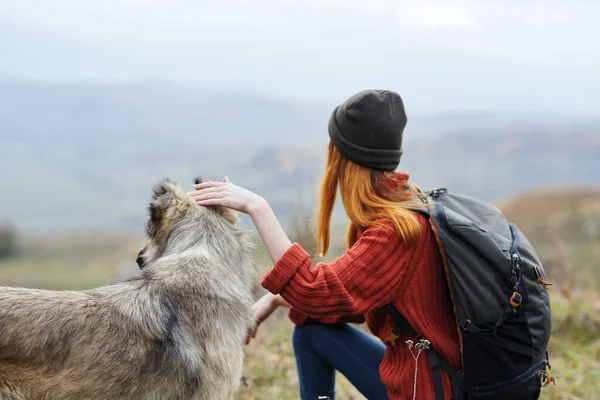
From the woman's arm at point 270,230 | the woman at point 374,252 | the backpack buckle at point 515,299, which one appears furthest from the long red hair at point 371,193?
the backpack buckle at point 515,299

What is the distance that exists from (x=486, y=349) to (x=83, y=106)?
73330 mm

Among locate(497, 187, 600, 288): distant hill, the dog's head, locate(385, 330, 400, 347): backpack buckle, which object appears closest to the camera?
locate(385, 330, 400, 347): backpack buckle

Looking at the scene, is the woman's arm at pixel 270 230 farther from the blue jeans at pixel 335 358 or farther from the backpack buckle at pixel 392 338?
the blue jeans at pixel 335 358

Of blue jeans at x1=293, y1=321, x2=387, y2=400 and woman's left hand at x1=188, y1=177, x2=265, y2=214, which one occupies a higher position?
woman's left hand at x1=188, y1=177, x2=265, y2=214

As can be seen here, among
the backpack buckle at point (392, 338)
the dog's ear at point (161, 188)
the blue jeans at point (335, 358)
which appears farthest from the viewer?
the blue jeans at point (335, 358)

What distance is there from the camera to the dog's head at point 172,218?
3.16 metres

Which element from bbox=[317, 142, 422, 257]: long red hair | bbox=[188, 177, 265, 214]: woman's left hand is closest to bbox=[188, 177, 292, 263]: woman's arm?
bbox=[188, 177, 265, 214]: woman's left hand

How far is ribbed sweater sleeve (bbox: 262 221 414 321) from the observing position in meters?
2.75

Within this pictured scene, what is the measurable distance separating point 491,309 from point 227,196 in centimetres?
125

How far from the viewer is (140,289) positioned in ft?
A: 9.66

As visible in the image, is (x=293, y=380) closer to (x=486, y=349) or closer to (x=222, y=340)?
(x=222, y=340)

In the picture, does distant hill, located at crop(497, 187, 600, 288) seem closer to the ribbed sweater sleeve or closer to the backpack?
the backpack

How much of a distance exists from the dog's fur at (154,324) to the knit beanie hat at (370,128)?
0.74 meters

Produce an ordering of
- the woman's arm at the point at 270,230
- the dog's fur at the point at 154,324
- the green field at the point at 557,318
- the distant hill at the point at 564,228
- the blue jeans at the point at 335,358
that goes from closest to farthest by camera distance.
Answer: the dog's fur at the point at 154,324
the woman's arm at the point at 270,230
the blue jeans at the point at 335,358
the green field at the point at 557,318
the distant hill at the point at 564,228
